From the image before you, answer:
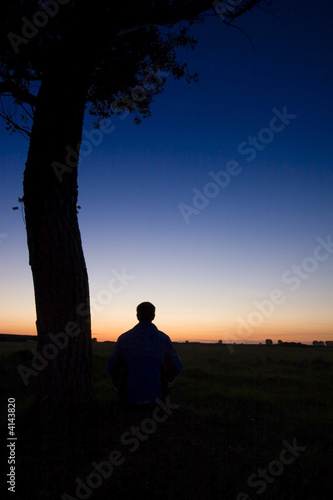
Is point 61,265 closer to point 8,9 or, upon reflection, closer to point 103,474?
point 103,474

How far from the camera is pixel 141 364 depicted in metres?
5.30

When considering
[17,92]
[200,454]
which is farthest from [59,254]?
[17,92]

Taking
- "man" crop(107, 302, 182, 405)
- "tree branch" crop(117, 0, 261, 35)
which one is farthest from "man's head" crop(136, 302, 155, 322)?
"tree branch" crop(117, 0, 261, 35)

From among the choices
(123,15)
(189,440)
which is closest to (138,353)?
(189,440)

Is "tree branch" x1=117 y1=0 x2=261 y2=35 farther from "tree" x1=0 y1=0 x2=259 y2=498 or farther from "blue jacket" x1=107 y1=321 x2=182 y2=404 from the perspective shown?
"blue jacket" x1=107 y1=321 x2=182 y2=404

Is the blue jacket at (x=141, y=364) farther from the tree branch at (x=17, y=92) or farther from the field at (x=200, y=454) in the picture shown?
the tree branch at (x=17, y=92)

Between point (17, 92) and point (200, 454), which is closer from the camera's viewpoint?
point (200, 454)

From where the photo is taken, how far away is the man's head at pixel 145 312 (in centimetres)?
556

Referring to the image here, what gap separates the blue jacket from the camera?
17.4 feet

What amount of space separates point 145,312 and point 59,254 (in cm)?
155

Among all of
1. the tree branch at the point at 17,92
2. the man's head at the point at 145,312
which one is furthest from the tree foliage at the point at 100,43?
the man's head at the point at 145,312

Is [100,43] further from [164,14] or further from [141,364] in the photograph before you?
[141,364]

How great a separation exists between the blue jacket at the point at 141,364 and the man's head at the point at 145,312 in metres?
0.16

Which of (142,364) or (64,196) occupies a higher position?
(64,196)
